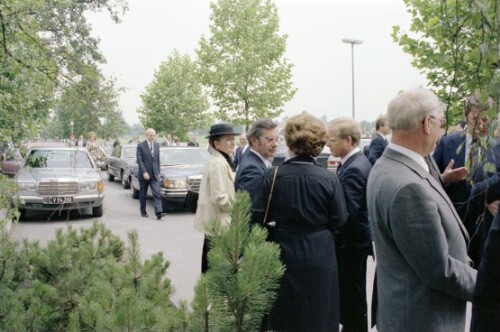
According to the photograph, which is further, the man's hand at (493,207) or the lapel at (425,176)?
the man's hand at (493,207)

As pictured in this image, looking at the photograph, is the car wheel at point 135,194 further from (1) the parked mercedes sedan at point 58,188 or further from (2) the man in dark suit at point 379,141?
(2) the man in dark suit at point 379,141

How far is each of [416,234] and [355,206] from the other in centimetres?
172

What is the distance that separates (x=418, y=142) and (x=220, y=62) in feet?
100

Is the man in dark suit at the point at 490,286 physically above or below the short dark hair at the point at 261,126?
below

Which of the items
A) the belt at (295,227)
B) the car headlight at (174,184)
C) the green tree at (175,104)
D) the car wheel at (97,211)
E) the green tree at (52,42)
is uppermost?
the green tree at (175,104)

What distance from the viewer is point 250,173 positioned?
4.21 metres

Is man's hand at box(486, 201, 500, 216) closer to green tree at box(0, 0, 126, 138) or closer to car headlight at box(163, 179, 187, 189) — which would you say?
green tree at box(0, 0, 126, 138)

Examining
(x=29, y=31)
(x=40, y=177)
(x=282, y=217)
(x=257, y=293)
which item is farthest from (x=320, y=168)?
(x=40, y=177)

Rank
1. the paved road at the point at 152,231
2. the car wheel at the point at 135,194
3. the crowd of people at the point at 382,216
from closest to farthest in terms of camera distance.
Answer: the crowd of people at the point at 382,216 → the paved road at the point at 152,231 → the car wheel at the point at 135,194

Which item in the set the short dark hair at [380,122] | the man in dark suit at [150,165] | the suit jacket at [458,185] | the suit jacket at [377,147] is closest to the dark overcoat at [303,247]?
the suit jacket at [458,185]

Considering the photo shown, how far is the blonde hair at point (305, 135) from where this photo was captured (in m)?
3.38

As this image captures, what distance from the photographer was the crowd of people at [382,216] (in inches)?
83.0

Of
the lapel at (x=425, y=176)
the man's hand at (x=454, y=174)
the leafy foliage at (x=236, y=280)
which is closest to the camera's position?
the leafy foliage at (x=236, y=280)

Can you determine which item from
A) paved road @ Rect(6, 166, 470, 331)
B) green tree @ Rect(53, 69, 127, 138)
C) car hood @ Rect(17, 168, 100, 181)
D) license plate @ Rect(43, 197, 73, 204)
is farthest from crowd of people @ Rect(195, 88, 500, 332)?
car hood @ Rect(17, 168, 100, 181)
